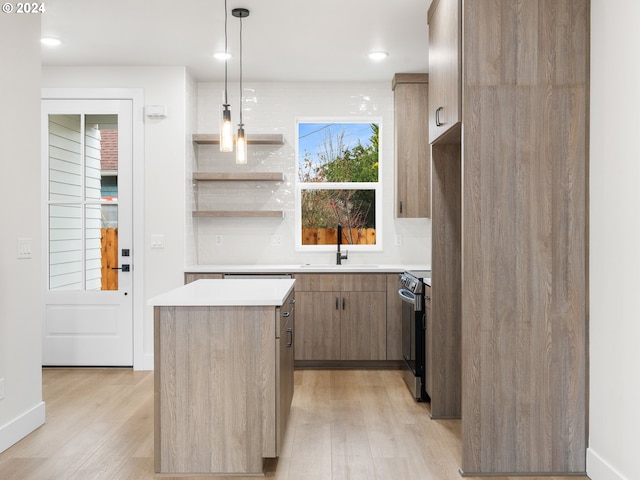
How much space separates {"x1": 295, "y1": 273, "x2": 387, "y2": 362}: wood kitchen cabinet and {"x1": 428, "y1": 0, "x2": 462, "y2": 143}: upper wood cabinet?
1702 millimetres

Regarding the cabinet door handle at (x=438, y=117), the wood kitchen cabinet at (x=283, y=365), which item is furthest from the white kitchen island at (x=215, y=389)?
the cabinet door handle at (x=438, y=117)

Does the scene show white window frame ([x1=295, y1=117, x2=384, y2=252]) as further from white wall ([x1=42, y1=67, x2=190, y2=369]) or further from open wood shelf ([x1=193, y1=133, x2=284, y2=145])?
white wall ([x1=42, y1=67, x2=190, y2=369])

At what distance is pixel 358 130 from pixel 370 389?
2545mm

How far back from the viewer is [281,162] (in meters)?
5.31

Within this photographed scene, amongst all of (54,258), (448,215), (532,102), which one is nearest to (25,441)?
(54,258)

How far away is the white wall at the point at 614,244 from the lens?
88.0 inches

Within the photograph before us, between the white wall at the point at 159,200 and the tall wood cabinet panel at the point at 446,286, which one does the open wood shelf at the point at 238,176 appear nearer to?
the white wall at the point at 159,200

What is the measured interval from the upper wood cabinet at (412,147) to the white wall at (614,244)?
7.86 feet

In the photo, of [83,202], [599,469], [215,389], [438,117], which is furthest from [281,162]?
[599,469]

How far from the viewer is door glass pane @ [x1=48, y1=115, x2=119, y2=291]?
473cm

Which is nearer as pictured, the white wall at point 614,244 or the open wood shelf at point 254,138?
the white wall at point 614,244

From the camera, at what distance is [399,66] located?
15.8 feet

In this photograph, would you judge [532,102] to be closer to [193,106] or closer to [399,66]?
[399,66]

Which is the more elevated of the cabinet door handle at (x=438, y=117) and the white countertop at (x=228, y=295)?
the cabinet door handle at (x=438, y=117)
